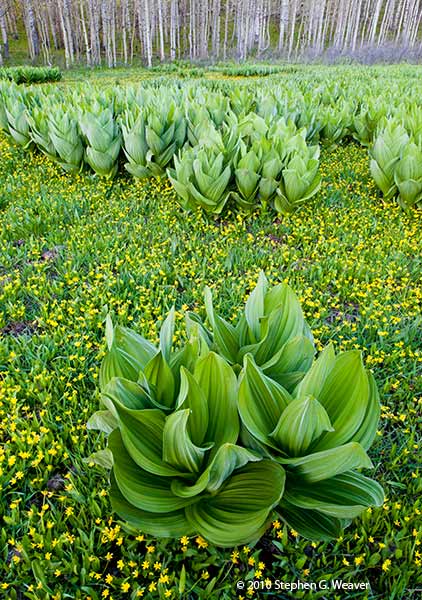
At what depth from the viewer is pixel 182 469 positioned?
5.60ft

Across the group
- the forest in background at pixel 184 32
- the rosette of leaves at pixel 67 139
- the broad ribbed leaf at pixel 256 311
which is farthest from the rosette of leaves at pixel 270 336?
the forest in background at pixel 184 32

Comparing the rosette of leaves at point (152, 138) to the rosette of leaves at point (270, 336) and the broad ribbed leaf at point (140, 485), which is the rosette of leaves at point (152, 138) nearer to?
the rosette of leaves at point (270, 336)

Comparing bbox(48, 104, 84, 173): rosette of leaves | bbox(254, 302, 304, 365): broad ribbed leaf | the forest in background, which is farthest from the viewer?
the forest in background

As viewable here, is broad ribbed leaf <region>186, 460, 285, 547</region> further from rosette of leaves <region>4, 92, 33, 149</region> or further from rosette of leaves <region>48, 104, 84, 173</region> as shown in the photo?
rosette of leaves <region>4, 92, 33, 149</region>

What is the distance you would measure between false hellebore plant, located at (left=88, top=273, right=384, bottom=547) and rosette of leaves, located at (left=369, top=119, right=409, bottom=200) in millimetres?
3886

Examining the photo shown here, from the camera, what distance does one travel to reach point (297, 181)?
14.4 feet

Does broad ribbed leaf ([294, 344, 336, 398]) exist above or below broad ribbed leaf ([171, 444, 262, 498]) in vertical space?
above

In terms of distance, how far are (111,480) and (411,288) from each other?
9.37ft

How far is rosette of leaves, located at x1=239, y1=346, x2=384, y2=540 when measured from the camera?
1584 mm

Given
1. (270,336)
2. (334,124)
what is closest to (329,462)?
(270,336)

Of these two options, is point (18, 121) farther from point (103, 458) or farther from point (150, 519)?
point (150, 519)

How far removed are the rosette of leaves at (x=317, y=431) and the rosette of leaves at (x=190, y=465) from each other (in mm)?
82

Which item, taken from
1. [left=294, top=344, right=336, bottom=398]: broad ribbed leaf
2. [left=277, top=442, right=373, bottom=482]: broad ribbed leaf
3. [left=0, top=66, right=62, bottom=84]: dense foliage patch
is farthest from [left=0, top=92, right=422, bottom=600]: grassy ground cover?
[left=0, top=66, right=62, bottom=84]: dense foliage patch

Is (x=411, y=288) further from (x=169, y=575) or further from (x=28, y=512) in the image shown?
(x=28, y=512)
